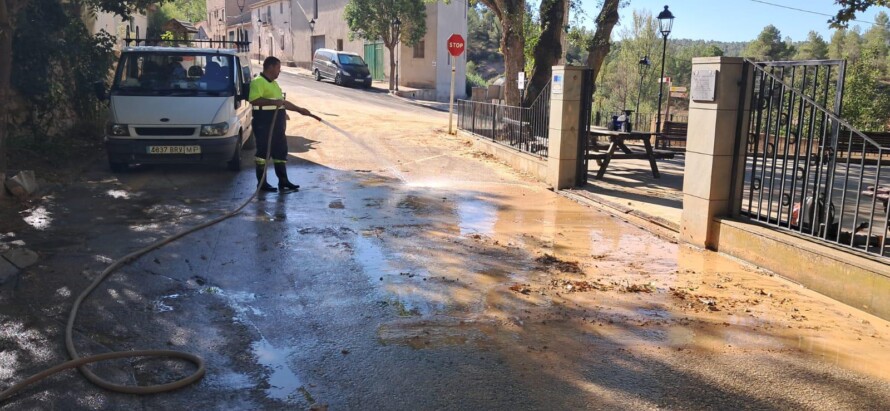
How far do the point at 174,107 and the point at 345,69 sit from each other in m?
25.1

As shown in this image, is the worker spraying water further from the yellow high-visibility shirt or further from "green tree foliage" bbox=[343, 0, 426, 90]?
"green tree foliage" bbox=[343, 0, 426, 90]

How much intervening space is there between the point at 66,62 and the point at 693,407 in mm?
12749

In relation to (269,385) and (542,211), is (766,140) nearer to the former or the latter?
(542,211)

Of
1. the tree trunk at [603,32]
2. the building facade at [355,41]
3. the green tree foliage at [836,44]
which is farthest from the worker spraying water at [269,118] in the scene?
the green tree foliage at [836,44]

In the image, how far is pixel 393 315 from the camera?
4.99 meters

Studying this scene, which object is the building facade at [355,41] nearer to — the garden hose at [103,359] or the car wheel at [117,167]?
the car wheel at [117,167]

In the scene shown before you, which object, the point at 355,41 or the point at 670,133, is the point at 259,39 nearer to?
the point at 355,41

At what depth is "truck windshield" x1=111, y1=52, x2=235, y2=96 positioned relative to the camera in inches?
420

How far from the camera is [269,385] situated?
390 centimetres

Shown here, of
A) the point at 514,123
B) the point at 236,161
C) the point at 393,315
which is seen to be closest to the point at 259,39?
the point at 514,123

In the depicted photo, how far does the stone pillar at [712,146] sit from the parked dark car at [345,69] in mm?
29217

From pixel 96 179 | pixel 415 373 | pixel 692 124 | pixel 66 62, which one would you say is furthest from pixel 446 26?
pixel 415 373

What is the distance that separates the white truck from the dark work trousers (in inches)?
45.7

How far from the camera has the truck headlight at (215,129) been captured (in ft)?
33.8
